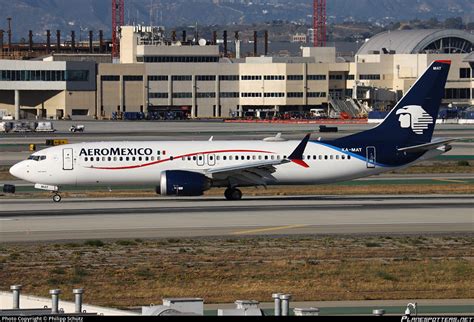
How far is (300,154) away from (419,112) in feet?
25.0

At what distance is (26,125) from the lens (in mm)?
150625

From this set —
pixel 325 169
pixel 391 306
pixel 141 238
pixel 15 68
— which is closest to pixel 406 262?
pixel 391 306

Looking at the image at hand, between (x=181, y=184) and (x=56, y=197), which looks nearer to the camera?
(x=181, y=184)

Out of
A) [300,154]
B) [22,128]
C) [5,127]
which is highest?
[300,154]

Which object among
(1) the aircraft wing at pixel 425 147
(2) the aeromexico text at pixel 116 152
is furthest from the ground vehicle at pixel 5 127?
(1) the aircraft wing at pixel 425 147

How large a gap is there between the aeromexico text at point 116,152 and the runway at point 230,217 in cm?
256

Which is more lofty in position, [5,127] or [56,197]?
[5,127]

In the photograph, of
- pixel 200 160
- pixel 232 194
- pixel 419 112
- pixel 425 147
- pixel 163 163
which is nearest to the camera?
pixel 163 163

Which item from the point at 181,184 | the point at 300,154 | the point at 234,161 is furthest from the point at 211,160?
the point at 300,154

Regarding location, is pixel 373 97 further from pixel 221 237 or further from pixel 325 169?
pixel 221 237

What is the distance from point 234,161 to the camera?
221 feet

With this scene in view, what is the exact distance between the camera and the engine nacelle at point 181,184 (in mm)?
65000

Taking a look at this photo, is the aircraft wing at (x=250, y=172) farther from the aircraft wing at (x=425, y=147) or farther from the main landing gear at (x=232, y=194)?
the aircraft wing at (x=425, y=147)

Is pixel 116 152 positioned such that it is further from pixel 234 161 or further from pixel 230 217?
pixel 230 217
